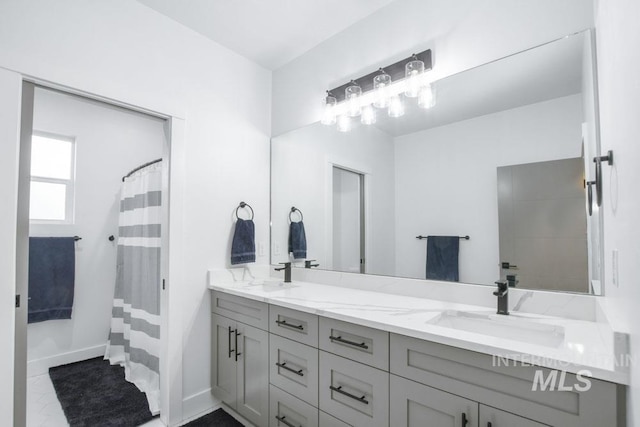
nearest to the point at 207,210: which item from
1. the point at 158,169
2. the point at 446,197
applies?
the point at 158,169

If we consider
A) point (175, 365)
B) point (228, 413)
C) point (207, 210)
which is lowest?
point (228, 413)

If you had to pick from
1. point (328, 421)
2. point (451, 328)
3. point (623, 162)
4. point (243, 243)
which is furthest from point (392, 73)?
point (328, 421)

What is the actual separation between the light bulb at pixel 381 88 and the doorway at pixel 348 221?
472 millimetres

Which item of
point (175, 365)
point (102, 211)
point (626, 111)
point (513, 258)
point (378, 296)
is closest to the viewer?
point (626, 111)

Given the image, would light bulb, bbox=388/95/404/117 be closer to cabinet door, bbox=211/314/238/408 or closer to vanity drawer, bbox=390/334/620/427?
vanity drawer, bbox=390/334/620/427

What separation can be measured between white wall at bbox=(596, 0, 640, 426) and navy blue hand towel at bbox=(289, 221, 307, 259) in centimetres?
175

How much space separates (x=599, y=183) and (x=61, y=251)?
3731mm

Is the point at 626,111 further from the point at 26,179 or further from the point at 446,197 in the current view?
the point at 26,179

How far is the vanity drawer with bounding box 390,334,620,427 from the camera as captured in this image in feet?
2.68

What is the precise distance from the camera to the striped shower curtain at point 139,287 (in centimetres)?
234

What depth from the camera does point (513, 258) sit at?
4.78 ft

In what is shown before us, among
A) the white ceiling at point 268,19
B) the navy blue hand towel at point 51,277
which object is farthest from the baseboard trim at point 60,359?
the white ceiling at point 268,19

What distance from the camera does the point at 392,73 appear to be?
184 centimetres

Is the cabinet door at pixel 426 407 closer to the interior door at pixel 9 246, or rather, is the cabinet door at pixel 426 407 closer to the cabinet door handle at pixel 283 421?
the cabinet door handle at pixel 283 421
